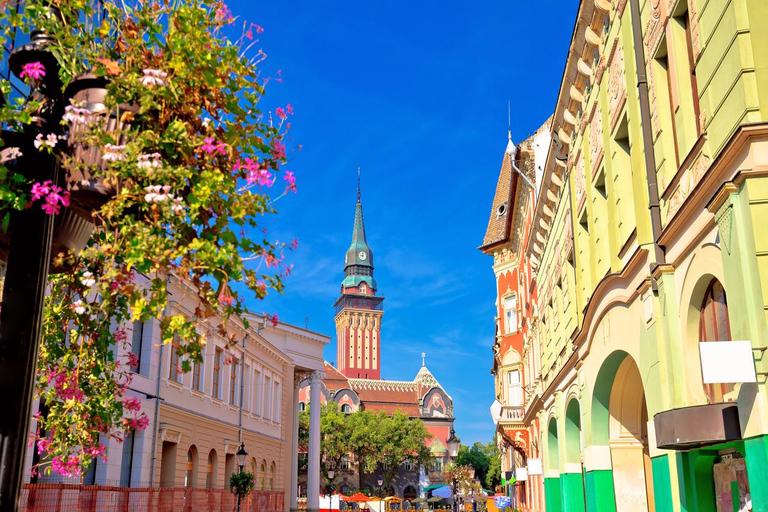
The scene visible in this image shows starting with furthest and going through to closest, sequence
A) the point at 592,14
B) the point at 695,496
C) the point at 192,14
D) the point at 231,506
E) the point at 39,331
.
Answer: the point at 231,506 < the point at 592,14 < the point at 695,496 < the point at 192,14 < the point at 39,331

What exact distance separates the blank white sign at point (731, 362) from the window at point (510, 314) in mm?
34202

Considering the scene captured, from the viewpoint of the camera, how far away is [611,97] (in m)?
12.8

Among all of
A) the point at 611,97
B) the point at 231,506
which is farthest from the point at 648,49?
the point at 231,506

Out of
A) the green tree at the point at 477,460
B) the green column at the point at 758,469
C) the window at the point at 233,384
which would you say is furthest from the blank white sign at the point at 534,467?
the green tree at the point at 477,460

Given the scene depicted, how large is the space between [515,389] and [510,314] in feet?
13.4

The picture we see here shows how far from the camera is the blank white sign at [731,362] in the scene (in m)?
6.84

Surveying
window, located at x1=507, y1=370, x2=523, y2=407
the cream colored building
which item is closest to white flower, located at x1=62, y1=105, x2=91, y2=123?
the cream colored building

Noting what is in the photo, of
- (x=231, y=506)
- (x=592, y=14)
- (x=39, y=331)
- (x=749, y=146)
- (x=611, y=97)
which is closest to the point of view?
(x=39, y=331)

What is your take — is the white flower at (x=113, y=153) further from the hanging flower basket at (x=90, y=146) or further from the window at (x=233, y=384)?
the window at (x=233, y=384)

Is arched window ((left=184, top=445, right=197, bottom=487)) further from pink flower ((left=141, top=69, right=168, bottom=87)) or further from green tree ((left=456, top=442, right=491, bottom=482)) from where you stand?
green tree ((left=456, top=442, right=491, bottom=482))

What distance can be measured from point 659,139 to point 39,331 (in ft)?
27.5

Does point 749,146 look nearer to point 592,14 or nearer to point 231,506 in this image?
point 592,14

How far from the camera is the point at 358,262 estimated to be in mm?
169250

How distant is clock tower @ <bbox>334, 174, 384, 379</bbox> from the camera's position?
502ft
